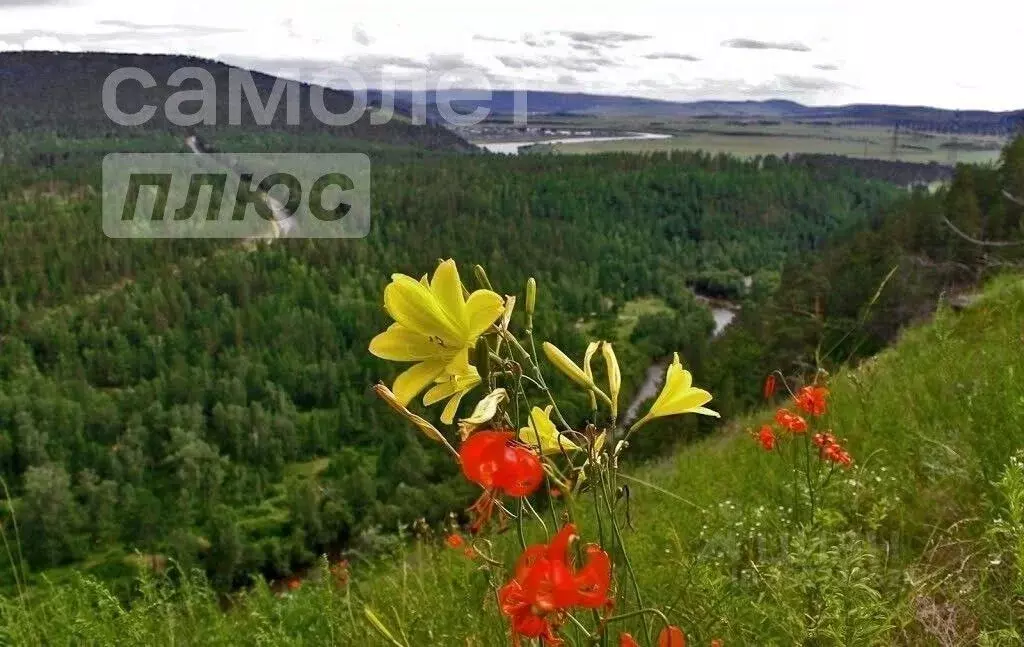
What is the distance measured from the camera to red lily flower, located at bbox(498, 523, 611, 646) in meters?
1.11

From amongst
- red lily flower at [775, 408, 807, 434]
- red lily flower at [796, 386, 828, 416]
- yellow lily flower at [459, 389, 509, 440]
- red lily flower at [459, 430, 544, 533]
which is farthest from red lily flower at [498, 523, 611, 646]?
red lily flower at [796, 386, 828, 416]

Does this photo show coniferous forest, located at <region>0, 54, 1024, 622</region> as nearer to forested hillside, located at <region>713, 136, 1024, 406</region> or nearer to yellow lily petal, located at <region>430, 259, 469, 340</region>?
forested hillside, located at <region>713, 136, 1024, 406</region>

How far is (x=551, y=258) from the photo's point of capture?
308 ft

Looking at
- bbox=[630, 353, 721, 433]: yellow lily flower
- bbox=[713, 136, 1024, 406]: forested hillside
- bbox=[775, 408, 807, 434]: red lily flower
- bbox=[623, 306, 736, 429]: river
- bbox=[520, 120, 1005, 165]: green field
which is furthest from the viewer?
bbox=[520, 120, 1005, 165]: green field

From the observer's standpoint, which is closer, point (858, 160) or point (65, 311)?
point (65, 311)

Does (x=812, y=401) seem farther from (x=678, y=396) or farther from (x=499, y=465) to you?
(x=499, y=465)

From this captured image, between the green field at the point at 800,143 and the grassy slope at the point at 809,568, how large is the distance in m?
121

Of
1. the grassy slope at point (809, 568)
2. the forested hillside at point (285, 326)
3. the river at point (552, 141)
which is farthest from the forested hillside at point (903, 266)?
the river at point (552, 141)

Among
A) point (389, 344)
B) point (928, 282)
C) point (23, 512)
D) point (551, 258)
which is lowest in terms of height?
point (23, 512)

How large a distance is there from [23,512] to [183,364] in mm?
25928

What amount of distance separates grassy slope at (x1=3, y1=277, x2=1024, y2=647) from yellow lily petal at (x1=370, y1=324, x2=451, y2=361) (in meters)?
0.62

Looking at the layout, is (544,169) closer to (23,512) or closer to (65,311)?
(65,311)

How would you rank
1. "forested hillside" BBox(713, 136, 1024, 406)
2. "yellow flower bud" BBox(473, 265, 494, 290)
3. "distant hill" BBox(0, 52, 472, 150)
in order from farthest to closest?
"distant hill" BBox(0, 52, 472, 150), "forested hillside" BBox(713, 136, 1024, 406), "yellow flower bud" BBox(473, 265, 494, 290)

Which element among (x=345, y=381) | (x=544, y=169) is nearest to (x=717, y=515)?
(x=345, y=381)
